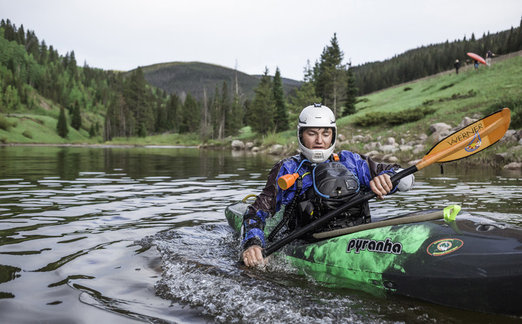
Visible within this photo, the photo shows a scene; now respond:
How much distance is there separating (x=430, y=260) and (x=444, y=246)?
0.59 ft

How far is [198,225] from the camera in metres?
6.96

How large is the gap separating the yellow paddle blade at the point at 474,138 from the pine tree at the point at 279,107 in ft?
168

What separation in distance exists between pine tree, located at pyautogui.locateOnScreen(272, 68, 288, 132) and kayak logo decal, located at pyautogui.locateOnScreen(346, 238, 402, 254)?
171 ft

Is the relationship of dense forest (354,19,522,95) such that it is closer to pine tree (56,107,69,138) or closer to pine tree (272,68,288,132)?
pine tree (272,68,288,132)

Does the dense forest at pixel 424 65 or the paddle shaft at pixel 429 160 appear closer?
the paddle shaft at pixel 429 160

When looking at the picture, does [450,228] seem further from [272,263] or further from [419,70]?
[419,70]

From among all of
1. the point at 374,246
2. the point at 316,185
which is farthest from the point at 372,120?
the point at 374,246

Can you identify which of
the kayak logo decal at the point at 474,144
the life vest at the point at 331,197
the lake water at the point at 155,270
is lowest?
the lake water at the point at 155,270

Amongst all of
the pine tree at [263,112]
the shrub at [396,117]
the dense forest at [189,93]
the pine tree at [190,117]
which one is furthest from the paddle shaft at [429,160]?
the pine tree at [190,117]

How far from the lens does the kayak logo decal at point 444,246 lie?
3.32 m

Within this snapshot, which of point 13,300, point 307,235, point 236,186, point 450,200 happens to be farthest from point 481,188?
point 13,300

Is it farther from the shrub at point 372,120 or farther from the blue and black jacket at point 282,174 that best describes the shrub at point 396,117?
the blue and black jacket at point 282,174

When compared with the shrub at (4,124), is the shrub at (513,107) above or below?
below

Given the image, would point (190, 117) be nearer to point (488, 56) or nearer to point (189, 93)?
point (189, 93)
